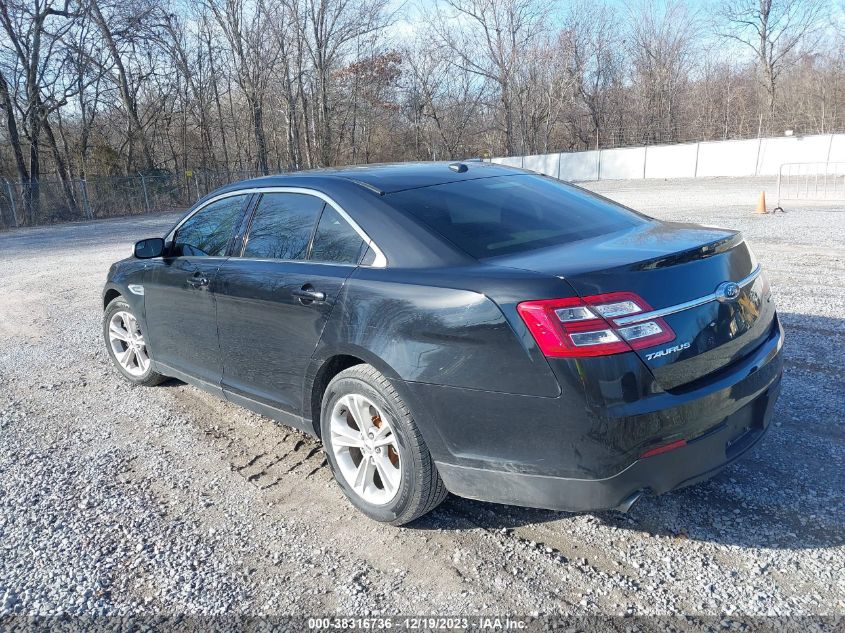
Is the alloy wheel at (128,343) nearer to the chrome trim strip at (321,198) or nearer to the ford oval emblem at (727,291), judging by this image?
the chrome trim strip at (321,198)

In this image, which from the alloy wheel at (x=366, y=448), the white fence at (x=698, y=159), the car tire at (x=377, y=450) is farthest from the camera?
the white fence at (x=698, y=159)

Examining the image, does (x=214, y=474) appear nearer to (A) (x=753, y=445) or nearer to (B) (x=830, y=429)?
(A) (x=753, y=445)

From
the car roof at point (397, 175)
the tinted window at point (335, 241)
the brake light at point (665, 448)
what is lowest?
the brake light at point (665, 448)

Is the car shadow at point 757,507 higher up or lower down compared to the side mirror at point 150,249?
lower down

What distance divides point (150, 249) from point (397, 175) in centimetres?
199

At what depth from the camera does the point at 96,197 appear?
91.8ft

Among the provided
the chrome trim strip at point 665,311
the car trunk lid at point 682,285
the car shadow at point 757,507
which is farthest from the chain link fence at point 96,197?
the chrome trim strip at point 665,311

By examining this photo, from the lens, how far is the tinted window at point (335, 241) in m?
3.16

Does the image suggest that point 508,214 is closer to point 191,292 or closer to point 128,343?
point 191,292

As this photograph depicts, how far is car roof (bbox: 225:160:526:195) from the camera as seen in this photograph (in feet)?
11.2

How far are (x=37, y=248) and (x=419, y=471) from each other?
18.1 m

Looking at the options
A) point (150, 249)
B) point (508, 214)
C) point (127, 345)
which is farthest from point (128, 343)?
point (508, 214)

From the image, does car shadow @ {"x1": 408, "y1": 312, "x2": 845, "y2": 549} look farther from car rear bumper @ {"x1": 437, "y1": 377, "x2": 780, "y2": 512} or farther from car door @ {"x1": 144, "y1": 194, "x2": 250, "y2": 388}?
car door @ {"x1": 144, "y1": 194, "x2": 250, "y2": 388}

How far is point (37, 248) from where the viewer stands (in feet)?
57.2
